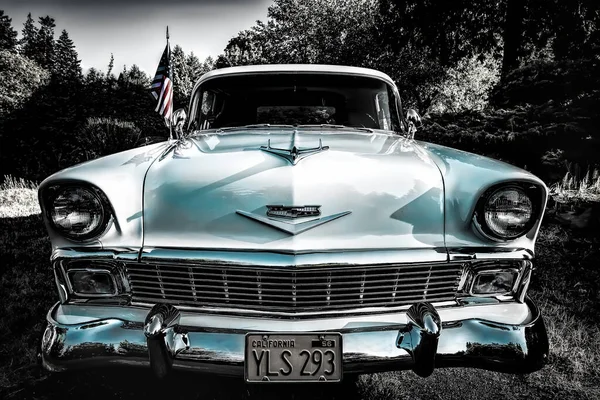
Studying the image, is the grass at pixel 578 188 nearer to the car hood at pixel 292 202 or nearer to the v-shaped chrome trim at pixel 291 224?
the car hood at pixel 292 202

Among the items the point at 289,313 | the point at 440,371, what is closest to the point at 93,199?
the point at 289,313

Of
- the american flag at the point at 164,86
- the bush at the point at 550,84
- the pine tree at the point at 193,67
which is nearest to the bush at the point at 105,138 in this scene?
the american flag at the point at 164,86

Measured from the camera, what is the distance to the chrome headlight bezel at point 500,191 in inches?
71.0

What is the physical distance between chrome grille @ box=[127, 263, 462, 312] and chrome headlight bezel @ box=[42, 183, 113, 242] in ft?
0.60

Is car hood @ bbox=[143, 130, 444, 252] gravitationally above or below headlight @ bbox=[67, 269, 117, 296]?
above

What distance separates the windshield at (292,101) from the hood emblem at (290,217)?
1329 millimetres

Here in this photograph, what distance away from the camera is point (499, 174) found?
1836 millimetres

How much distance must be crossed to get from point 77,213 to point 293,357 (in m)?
0.95

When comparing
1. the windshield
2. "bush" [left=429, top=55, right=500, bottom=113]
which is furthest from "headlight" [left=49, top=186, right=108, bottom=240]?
"bush" [left=429, top=55, right=500, bottom=113]

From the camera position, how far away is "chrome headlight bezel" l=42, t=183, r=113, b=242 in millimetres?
1767

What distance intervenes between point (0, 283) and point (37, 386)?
1795mm

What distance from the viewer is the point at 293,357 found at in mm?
1618

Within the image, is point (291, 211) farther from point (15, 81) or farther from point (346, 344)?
point (15, 81)

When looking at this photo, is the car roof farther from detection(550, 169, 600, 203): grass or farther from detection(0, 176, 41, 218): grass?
detection(0, 176, 41, 218): grass
